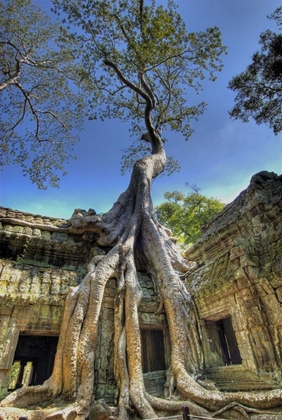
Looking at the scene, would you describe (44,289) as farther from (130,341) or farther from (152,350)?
(152,350)

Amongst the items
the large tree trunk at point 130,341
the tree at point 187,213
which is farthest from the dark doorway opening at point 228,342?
the tree at point 187,213

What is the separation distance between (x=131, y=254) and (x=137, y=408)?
8.87 ft

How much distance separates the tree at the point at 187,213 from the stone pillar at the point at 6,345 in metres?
12.5

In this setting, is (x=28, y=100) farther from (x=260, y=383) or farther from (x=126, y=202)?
(x=260, y=383)

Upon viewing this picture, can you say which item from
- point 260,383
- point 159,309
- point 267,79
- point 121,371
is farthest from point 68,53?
point 260,383

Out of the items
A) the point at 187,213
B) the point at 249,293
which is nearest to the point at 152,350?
the point at 249,293

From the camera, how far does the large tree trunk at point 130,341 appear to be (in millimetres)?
3188

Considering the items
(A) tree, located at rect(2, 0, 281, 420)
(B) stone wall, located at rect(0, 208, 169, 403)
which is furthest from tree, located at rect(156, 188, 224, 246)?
(B) stone wall, located at rect(0, 208, 169, 403)

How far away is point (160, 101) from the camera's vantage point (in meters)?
10.6

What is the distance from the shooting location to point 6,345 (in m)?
3.95

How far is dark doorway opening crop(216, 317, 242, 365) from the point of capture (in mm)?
4902

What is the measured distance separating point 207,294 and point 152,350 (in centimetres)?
158

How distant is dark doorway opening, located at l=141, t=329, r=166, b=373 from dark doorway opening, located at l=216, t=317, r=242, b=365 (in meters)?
1.13

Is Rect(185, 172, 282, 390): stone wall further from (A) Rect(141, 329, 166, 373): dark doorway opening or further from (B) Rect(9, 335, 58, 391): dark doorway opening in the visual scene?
(B) Rect(9, 335, 58, 391): dark doorway opening
